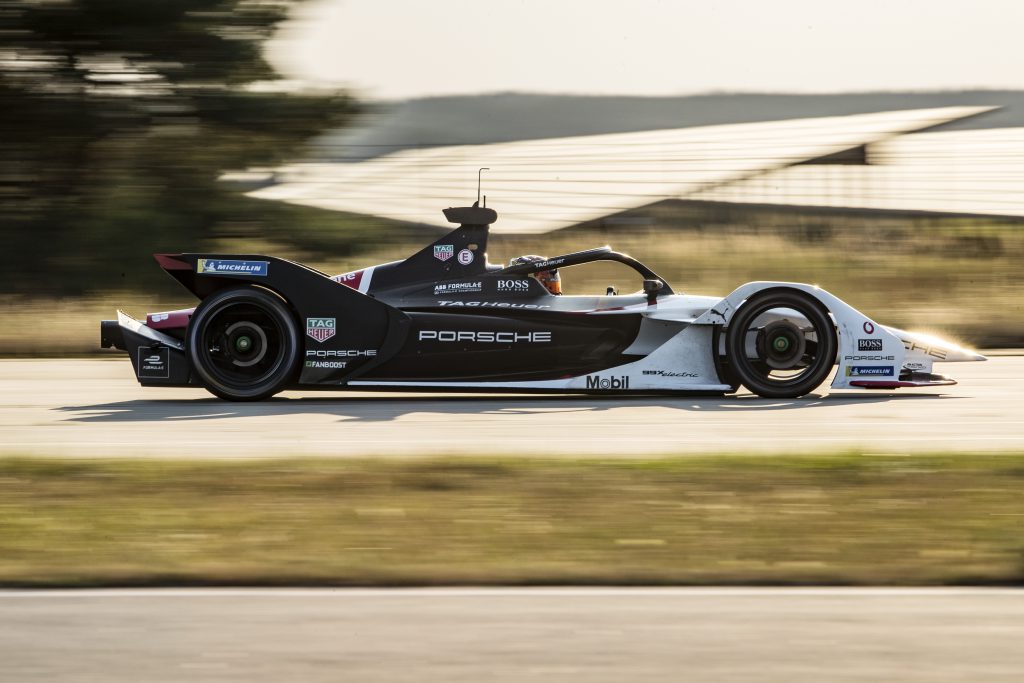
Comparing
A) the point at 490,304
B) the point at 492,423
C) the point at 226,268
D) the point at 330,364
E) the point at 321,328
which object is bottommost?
the point at 492,423

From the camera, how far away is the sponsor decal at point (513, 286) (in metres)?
10.1

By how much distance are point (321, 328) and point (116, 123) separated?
28.8 feet

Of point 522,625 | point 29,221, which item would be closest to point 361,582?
point 522,625

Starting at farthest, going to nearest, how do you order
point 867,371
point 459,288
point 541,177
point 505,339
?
point 541,177
point 459,288
point 505,339
point 867,371

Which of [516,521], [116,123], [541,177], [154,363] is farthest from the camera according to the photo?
[541,177]

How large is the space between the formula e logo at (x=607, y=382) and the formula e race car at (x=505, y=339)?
0.4 inches

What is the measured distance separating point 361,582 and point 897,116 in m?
25.5

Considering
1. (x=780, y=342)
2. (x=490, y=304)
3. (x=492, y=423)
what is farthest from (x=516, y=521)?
(x=780, y=342)

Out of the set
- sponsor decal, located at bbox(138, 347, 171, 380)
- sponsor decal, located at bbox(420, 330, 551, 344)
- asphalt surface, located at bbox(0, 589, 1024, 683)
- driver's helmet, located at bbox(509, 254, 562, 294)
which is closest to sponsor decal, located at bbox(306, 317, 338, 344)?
sponsor decal, located at bbox(420, 330, 551, 344)

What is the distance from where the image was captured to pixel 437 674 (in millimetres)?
3471

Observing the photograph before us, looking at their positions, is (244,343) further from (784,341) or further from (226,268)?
(784,341)

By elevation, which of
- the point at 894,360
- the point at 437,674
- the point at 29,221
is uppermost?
the point at 29,221

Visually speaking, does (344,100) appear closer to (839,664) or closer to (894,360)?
(894,360)

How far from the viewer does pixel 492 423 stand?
8.80 metres
